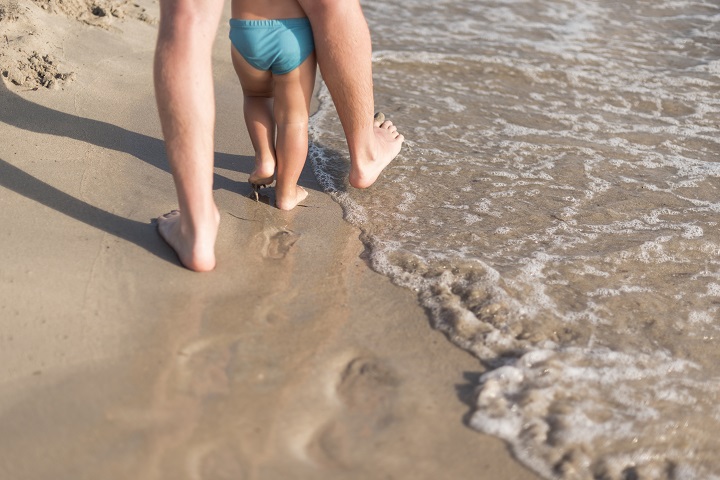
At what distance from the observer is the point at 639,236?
9.43ft

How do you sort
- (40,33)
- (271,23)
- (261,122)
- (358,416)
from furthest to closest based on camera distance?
(40,33), (261,122), (271,23), (358,416)

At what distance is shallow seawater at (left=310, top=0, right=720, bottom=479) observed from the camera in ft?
6.43

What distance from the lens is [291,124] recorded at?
271 cm

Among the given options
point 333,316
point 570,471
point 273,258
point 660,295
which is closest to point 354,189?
point 273,258

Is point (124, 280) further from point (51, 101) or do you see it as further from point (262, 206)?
point (51, 101)

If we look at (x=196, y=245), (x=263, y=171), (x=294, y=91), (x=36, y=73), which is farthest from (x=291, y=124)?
(x=36, y=73)

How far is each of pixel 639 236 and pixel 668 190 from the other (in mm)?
516

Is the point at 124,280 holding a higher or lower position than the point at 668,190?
higher

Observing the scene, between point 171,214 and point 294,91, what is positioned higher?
point 294,91

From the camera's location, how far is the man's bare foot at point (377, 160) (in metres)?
2.98

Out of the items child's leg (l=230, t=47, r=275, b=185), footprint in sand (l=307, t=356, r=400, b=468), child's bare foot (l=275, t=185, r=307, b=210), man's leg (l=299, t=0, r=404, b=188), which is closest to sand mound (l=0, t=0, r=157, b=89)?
child's leg (l=230, t=47, r=275, b=185)

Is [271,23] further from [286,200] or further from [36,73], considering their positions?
[36,73]

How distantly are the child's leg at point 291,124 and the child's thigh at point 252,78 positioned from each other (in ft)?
0.17

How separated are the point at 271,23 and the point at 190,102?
1.49 feet
